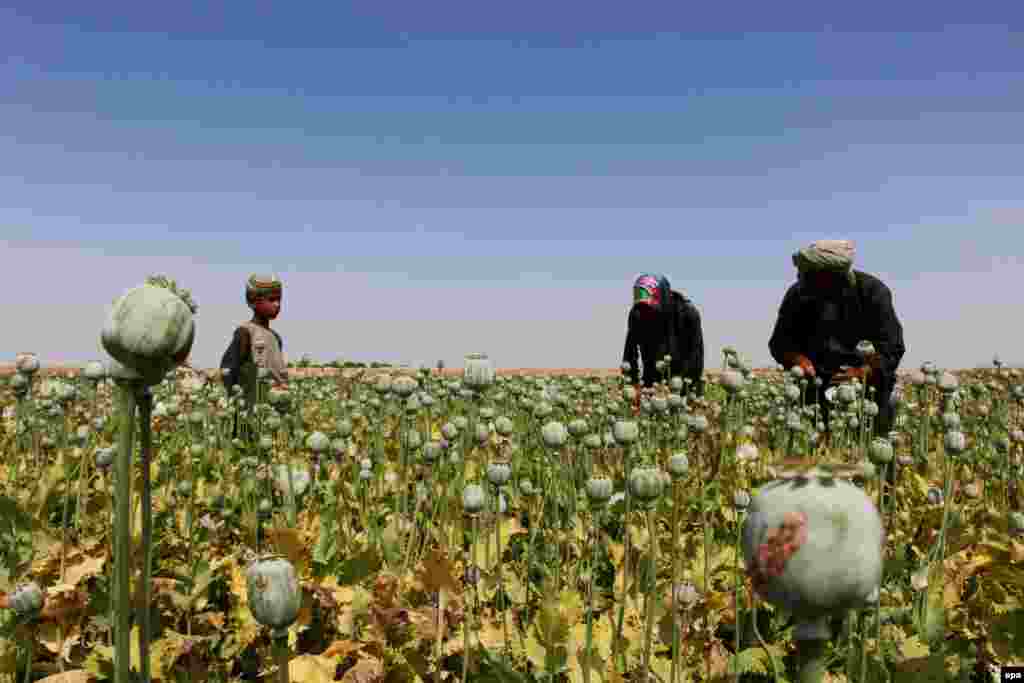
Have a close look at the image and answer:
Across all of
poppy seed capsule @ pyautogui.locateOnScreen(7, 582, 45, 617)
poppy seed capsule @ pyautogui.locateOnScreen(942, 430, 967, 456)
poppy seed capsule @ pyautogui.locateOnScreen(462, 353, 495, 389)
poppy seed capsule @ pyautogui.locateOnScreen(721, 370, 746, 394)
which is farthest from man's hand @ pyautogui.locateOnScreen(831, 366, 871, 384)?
poppy seed capsule @ pyautogui.locateOnScreen(7, 582, 45, 617)

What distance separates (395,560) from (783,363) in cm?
376

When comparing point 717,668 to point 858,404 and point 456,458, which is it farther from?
point 858,404

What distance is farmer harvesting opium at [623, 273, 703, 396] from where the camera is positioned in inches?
305

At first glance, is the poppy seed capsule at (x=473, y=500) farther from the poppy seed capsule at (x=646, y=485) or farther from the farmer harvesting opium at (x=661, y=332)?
the farmer harvesting opium at (x=661, y=332)

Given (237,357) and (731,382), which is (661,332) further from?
(731,382)

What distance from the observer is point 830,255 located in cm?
513

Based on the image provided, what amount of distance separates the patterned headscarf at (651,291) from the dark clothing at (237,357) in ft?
12.7

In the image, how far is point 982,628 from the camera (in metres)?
2.64

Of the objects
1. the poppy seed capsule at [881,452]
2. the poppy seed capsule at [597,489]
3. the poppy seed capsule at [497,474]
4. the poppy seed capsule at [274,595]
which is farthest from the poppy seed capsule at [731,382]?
the poppy seed capsule at [274,595]

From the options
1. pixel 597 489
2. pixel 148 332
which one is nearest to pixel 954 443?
pixel 597 489

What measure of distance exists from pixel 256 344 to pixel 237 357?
0.19 metres

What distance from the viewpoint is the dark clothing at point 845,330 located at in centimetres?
517

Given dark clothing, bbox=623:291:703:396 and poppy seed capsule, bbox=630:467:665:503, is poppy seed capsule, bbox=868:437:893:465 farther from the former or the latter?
dark clothing, bbox=623:291:703:396

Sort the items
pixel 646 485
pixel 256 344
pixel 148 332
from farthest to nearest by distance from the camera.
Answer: pixel 256 344 → pixel 646 485 → pixel 148 332
